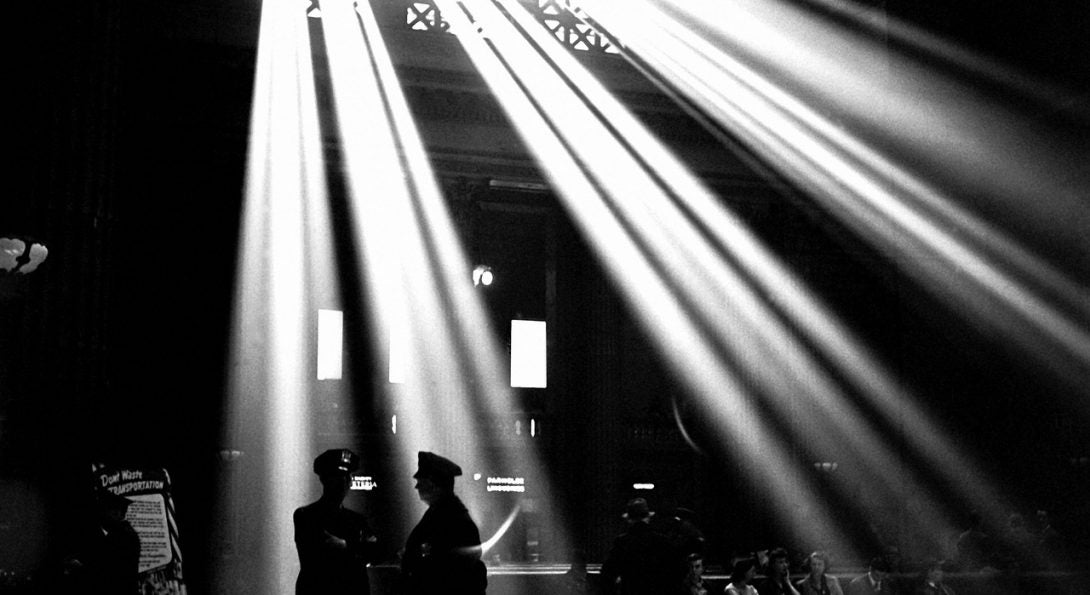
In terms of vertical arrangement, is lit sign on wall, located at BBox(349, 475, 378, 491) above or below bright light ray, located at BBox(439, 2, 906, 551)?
below

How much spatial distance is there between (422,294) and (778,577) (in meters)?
10.3

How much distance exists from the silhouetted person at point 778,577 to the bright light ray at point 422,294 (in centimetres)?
821

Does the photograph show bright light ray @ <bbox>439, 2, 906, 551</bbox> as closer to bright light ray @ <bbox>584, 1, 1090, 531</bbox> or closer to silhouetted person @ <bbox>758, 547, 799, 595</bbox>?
bright light ray @ <bbox>584, 1, 1090, 531</bbox>

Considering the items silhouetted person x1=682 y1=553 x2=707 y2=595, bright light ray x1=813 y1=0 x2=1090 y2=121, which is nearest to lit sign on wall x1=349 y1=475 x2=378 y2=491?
silhouetted person x1=682 y1=553 x2=707 y2=595

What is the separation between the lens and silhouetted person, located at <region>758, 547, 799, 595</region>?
1038 cm

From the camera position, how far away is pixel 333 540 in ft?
17.5

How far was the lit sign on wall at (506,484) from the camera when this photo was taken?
62.7ft

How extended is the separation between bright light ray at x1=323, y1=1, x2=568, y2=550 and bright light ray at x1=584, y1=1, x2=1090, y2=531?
4.06 m

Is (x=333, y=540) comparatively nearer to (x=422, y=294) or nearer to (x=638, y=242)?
(x=422, y=294)

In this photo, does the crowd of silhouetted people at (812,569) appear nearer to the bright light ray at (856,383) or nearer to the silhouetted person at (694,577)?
A: the silhouetted person at (694,577)

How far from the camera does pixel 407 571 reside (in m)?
5.33

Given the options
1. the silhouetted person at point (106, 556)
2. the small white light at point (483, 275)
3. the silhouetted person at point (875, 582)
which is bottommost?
the silhouetted person at point (875, 582)

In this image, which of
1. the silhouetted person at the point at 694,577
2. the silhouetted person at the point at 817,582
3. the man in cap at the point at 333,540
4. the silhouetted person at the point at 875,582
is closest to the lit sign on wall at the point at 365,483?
the silhouetted person at the point at 817,582

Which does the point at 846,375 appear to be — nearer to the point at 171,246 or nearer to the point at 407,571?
the point at 171,246
